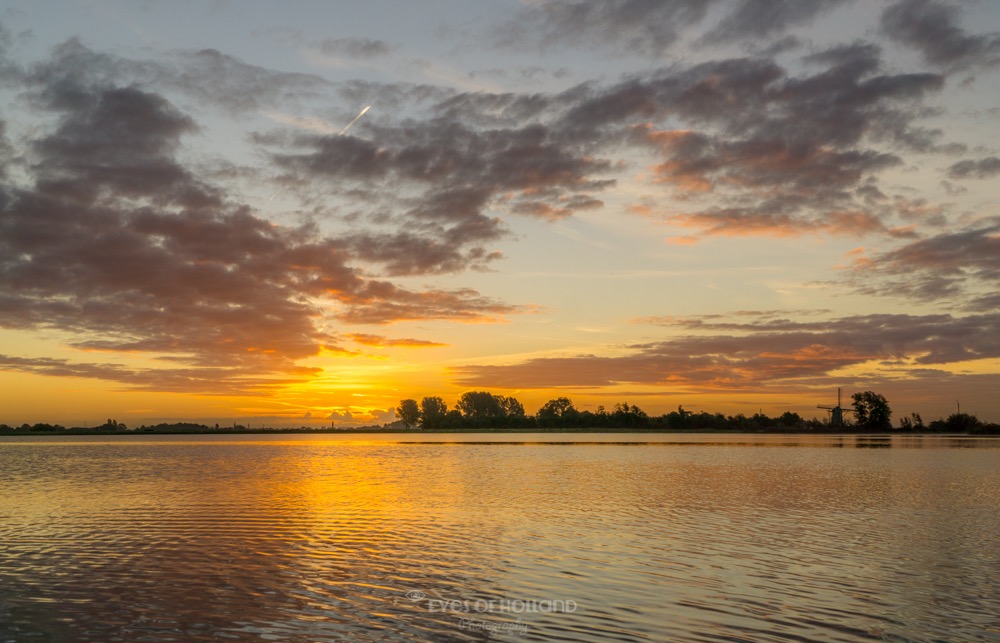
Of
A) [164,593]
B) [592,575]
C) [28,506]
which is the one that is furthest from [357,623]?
[28,506]

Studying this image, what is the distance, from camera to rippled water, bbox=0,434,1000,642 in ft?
57.9

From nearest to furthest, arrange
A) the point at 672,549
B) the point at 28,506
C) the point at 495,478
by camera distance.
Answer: the point at 672,549 < the point at 28,506 < the point at 495,478

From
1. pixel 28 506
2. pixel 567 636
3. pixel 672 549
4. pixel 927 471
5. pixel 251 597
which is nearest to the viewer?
pixel 567 636

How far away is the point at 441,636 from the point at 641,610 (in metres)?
5.45

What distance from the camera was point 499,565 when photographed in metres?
24.8

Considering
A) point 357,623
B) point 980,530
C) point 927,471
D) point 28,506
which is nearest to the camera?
point 357,623

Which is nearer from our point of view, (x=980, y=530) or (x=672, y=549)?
(x=672, y=549)

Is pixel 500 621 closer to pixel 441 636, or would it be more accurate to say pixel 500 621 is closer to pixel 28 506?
pixel 441 636

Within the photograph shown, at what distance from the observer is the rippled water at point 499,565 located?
1766 centimetres

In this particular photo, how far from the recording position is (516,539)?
29.9 metres

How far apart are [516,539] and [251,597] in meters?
12.2

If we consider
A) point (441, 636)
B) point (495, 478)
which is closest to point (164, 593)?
point (441, 636)

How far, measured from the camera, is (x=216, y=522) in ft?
115

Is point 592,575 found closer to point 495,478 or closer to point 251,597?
point 251,597
